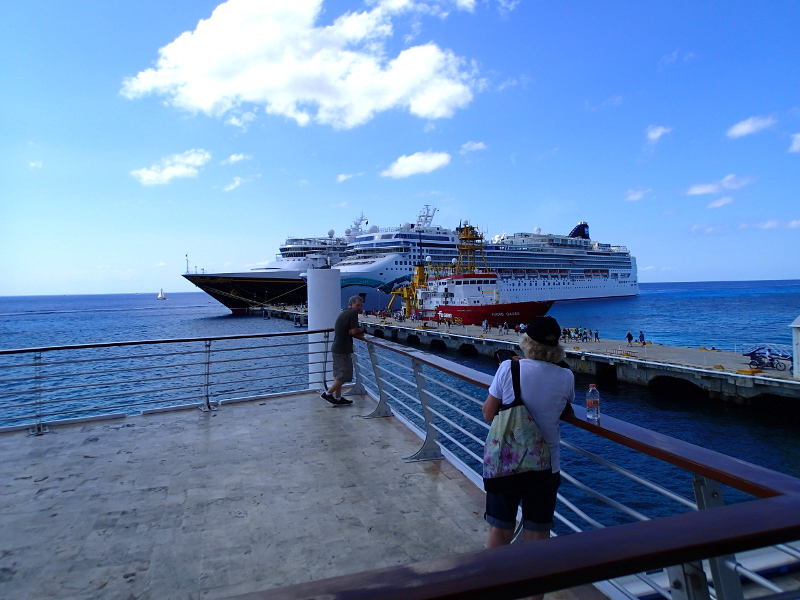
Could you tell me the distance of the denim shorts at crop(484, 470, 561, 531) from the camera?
2.00 meters

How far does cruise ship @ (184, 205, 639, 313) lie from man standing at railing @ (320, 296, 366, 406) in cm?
4048

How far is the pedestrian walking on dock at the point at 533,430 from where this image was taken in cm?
196

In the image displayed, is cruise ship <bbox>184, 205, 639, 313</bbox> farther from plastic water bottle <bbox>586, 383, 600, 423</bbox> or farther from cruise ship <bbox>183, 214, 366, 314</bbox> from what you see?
plastic water bottle <bbox>586, 383, 600, 423</bbox>

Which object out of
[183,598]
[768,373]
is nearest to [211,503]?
[183,598]

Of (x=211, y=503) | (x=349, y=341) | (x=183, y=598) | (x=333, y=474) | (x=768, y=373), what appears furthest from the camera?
(x=768, y=373)

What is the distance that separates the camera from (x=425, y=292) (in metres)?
41.2

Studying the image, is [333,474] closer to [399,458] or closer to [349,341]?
[399,458]

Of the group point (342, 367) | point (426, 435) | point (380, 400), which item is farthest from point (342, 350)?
point (426, 435)

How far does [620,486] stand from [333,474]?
23.6ft

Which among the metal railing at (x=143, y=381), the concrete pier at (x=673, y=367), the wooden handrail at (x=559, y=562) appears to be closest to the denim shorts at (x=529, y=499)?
the wooden handrail at (x=559, y=562)

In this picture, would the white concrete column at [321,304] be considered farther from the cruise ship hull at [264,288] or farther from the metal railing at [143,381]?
the cruise ship hull at [264,288]

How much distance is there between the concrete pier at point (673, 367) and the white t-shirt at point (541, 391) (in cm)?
1305

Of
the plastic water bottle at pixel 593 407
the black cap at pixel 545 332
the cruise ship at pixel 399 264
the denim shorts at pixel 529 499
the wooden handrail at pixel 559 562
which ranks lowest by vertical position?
the denim shorts at pixel 529 499

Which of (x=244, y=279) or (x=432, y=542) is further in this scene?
(x=244, y=279)
